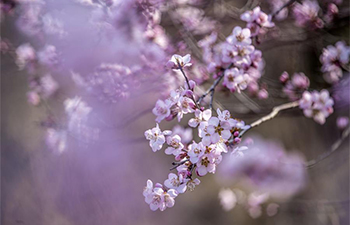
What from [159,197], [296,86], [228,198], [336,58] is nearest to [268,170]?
[228,198]

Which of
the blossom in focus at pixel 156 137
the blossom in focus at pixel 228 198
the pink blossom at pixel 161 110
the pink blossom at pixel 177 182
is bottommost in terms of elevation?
the blossom in focus at pixel 228 198

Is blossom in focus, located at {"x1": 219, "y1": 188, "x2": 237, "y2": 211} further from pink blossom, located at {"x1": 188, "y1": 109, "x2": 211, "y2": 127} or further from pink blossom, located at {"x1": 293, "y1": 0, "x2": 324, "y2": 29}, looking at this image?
pink blossom, located at {"x1": 188, "y1": 109, "x2": 211, "y2": 127}

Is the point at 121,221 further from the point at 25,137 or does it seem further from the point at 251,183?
the point at 251,183

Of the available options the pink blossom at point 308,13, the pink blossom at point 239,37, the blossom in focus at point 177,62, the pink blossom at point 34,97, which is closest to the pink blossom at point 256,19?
the pink blossom at point 239,37

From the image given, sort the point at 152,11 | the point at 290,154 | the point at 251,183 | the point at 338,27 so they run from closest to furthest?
the point at 152,11
the point at 338,27
the point at 251,183
the point at 290,154

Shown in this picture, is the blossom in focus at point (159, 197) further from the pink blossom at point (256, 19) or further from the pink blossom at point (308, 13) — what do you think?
the pink blossom at point (308, 13)

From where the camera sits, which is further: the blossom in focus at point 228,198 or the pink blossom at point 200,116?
the blossom in focus at point 228,198

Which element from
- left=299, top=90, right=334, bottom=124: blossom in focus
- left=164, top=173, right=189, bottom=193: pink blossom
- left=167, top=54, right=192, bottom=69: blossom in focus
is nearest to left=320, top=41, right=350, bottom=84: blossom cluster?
left=299, top=90, right=334, bottom=124: blossom in focus

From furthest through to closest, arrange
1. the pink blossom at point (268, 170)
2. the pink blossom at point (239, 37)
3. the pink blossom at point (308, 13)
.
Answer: the pink blossom at point (268, 170) → the pink blossom at point (308, 13) → the pink blossom at point (239, 37)

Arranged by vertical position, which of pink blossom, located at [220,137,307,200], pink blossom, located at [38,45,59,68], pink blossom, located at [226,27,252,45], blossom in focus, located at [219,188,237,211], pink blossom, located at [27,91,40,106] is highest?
pink blossom, located at [226,27,252,45]

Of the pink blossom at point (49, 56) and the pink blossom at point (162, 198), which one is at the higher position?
the pink blossom at point (162, 198)

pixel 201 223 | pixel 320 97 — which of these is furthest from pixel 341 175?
pixel 320 97
